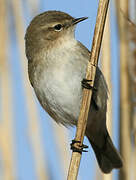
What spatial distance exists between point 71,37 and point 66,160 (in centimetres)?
99

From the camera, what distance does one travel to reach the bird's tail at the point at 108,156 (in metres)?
2.96

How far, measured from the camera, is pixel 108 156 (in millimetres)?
3127

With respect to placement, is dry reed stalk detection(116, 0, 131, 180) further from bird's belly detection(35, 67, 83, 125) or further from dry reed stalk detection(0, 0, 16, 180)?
dry reed stalk detection(0, 0, 16, 180)

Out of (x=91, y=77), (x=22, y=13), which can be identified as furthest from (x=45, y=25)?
(x=91, y=77)

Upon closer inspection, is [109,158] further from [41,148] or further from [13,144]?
[13,144]

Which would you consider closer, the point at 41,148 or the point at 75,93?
the point at 75,93

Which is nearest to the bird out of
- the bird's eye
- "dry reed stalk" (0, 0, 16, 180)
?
the bird's eye

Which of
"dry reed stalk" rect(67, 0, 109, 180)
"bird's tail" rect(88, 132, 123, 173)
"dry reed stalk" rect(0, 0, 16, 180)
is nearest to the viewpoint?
"dry reed stalk" rect(67, 0, 109, 180)

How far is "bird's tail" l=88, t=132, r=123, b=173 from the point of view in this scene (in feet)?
9.71

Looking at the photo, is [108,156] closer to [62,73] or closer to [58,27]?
[62,73]

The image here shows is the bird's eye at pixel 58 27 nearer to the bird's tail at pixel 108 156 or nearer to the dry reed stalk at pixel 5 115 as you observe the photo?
the dry reed stalk at pixel 5 115

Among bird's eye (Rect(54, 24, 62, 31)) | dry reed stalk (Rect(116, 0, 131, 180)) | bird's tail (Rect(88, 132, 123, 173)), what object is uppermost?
bird's eye (Rect(54, 24, 62, 31))

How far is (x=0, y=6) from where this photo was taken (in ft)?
9.48

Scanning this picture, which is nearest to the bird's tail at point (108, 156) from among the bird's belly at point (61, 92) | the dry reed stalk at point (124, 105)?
the dry reed stalk at point (124, 105)
